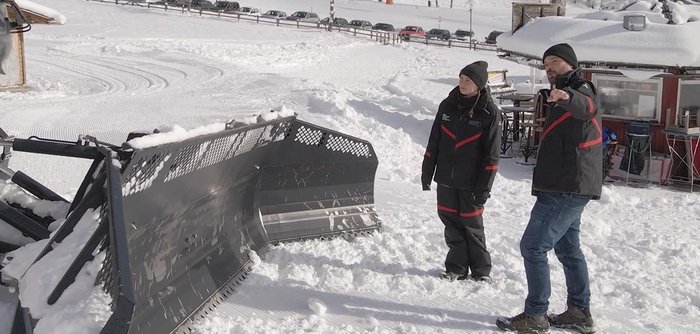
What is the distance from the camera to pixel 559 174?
432 cm

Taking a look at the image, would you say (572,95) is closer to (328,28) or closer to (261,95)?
(261,95)

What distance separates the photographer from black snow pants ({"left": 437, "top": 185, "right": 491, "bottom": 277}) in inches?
215

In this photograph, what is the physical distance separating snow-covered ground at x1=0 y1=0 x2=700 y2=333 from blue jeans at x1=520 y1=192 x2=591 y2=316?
0.33 meters

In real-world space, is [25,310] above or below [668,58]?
below

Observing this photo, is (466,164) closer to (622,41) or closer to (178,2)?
(622,41)

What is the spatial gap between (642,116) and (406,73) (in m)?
15.1

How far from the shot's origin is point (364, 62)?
29.6 metres

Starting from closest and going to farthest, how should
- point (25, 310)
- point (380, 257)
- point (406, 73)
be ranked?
1. point (25, 310)
2. point (380, 257)
3. point (406, 73)

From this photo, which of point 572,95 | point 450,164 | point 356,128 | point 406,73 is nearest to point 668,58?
point 356,128

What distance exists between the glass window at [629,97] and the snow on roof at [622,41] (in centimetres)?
60

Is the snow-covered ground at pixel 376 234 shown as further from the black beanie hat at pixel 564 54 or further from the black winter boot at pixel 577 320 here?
the black beanie hat at pixel 564 54

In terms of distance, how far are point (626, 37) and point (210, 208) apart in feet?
28.8

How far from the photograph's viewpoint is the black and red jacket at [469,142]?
5266mm

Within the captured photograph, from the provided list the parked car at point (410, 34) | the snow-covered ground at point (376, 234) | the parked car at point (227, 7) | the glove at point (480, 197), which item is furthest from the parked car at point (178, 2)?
the glove at point (480, 197)
